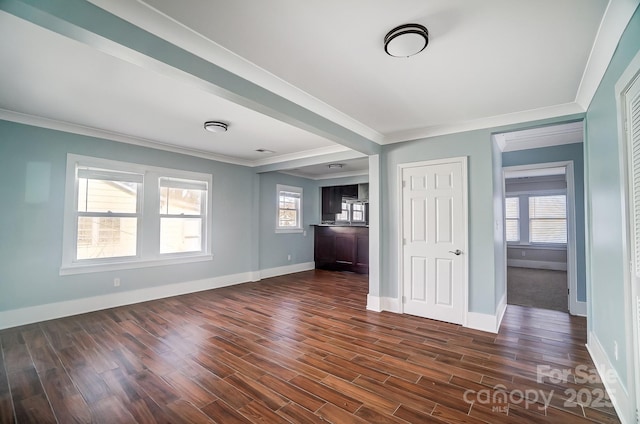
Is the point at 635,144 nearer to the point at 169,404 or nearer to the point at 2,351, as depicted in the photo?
the point at 169,404

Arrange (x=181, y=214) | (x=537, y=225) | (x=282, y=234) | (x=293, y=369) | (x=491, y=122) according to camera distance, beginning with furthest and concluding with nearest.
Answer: (x=537, y=225) < (x=282, y=234) < (x=181, y=214) < (x=491, y=122) < (x=293, y=369)

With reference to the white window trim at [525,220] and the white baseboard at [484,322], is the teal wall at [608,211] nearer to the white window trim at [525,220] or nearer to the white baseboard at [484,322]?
the white baseboard at [484,322]

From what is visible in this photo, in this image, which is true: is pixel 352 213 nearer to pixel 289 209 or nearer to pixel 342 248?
pixel 342 248

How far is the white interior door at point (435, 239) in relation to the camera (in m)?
3.57

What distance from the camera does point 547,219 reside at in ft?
27.1

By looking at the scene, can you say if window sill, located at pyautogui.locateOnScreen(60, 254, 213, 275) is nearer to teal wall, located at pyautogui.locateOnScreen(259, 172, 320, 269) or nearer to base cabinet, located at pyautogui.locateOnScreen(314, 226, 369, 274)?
teal wall, located at pyautogui.locateOnScreen(259, 172, 320, 269)

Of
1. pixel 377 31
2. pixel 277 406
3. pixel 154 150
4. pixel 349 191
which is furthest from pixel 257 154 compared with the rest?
pixel 277 406

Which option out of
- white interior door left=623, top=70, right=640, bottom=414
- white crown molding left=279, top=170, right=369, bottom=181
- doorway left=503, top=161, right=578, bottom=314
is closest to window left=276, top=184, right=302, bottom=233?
white crown molding left=279, top=170, right=369, bottom=181

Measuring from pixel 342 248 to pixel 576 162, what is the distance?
471 cm

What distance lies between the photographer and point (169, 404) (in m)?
2.00

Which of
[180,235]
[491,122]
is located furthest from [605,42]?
[180,235]

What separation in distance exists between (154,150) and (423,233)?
444 centimetres

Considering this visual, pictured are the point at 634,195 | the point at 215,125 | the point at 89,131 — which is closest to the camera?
the point at 634,195

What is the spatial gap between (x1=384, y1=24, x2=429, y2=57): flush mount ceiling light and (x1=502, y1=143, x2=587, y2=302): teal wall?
3608 millimetres
